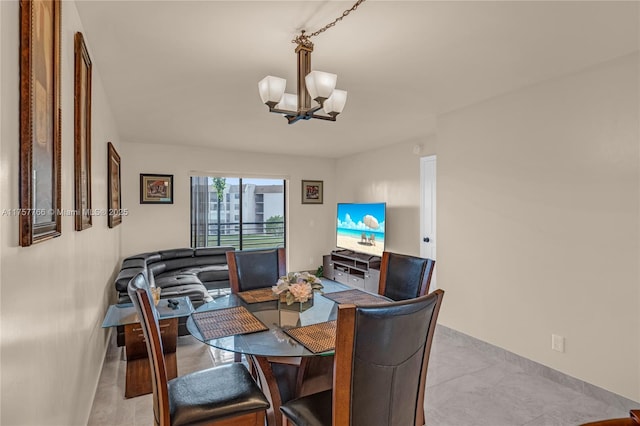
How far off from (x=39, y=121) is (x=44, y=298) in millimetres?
622

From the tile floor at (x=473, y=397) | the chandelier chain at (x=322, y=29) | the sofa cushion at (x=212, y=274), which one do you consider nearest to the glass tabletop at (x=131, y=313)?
the tile floor at (x=473, y=397)

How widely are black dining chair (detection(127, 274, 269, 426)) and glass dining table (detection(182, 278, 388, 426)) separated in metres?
0.18

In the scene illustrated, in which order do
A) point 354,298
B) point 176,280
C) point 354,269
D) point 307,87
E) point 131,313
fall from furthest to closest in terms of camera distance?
1. point 354,269
2. point 176,280
3. point 131,313
4. point 354,298
5. point 307,87

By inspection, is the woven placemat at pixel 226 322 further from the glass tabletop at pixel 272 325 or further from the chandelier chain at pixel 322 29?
the chandelier chain at pixel 322 29

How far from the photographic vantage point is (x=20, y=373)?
0.99m

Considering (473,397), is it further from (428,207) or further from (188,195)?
(188,195)

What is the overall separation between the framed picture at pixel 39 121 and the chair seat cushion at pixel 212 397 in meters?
0.92

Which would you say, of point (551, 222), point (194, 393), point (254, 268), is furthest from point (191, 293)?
point (551, 222)

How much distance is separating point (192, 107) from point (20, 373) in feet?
9.84

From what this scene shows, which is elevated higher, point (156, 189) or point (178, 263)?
point (156, 189)

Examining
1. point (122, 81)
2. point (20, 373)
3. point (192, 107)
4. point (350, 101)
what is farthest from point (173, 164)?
point (20, 373)

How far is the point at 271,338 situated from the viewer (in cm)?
176

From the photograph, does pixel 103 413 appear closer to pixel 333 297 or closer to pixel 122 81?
pixel 333 297

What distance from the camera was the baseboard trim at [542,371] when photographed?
2402mm
